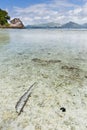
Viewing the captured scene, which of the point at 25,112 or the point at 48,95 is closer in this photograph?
the point at 25,112

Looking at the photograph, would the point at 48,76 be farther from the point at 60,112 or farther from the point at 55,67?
the point at 60,112

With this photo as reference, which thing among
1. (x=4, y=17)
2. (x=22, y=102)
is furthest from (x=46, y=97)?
(x=4, y=17)

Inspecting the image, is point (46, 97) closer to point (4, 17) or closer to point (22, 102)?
point (22, 102)

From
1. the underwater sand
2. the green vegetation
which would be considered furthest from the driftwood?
the green vegetation

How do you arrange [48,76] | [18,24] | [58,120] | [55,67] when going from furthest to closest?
[18,24] → [55,67] → [48,76] → [58,120]

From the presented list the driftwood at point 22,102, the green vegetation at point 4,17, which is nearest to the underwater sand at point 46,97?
the driftwood at point 22,102

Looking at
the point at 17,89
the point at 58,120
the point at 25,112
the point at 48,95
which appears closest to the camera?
the point at 58,120

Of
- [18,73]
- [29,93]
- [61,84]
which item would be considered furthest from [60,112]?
[18,73]

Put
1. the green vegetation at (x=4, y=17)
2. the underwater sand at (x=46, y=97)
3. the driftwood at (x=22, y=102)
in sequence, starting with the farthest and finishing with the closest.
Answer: the green vegetation at (x=4, y=17)
the driftwood at (x=22, y=102)
the underwater sand at (x=46, y=97)

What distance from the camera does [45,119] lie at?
172 inches

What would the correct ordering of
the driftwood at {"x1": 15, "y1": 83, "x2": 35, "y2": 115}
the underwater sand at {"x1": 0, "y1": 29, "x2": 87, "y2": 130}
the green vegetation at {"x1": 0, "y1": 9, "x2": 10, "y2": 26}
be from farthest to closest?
the green vegetation at {"x1": 0, "y1": 9, "x2": 10, "y2": 26} < the driftwood at {"x1": 15, "y1": 83, "x2": 35, "y2": 115} < the underwater sand at {"x1": 0, "y1": 29, "x2": 87, "y2": 130}

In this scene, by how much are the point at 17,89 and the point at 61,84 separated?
1.88 metres

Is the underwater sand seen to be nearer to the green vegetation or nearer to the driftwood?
the driftwood

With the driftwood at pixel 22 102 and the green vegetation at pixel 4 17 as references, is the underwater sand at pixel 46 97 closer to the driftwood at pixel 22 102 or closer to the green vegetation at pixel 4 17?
the driftwood at pixel 22 102
